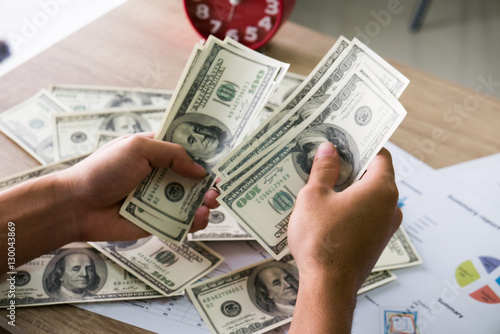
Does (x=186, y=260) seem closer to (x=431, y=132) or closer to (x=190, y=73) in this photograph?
(x=190, y=73)

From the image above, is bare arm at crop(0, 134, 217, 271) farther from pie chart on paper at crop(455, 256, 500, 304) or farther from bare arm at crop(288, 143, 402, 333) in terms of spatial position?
pie chart on paper at crop(455, 256, 500, 304)

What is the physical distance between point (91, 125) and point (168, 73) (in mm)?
236

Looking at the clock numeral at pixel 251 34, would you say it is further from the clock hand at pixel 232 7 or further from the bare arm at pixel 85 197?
the bare arm at pixel 85 197

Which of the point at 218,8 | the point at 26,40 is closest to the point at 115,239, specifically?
the point at 218,8

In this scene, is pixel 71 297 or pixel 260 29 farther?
pixel 260 29

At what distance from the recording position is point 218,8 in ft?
4.12

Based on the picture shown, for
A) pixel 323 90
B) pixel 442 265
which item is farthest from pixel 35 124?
pixel 442 265

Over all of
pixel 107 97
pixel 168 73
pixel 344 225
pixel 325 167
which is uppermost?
pixel 168 73

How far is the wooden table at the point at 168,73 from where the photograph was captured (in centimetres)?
112

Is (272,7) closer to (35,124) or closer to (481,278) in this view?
(35,124)

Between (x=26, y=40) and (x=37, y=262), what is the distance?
173 centimetres

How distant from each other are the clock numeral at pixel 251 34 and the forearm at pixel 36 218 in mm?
613

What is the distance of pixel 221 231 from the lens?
0.96 meters

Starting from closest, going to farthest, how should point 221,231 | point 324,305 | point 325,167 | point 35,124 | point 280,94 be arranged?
point 324,305 → point 325,167 → point 221,231 → point 35,124 → point 280,94
